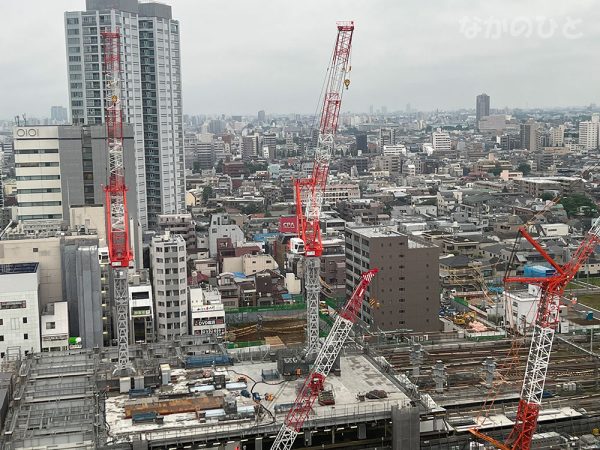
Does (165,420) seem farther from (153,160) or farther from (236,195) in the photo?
(236,195)

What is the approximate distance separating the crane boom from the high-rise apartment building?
1404 cm

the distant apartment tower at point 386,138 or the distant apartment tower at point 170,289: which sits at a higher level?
the distant apartment tower at point 386,138

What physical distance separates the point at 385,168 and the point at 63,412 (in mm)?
37717

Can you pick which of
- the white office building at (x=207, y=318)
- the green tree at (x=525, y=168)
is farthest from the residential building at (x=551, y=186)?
the white office building at (x=207, y=318)

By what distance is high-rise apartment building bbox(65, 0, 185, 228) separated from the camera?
2150cm

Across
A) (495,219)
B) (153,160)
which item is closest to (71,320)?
(153,160)

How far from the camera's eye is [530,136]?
2190 inches

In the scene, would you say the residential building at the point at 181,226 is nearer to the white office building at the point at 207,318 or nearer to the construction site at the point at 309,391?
the white office building at the point at 207,318

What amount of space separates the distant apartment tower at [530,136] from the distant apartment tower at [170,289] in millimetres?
45920

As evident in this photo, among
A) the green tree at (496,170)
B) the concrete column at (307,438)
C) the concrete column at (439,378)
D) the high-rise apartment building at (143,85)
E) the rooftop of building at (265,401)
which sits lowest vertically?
the concrete column at (439,378)

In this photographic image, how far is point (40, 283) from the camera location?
12.5m

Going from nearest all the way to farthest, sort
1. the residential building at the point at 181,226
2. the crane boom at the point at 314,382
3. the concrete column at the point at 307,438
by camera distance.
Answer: the crane boom at the point at 314,382 → the concrete column at the point at 307,438 → the residential building at the point at 181,226

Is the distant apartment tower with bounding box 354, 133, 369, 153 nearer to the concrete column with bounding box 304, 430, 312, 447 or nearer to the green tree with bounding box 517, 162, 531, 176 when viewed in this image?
the green tree with bounding box 517, 162, 531, 176

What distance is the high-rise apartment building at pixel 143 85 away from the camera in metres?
21.5
